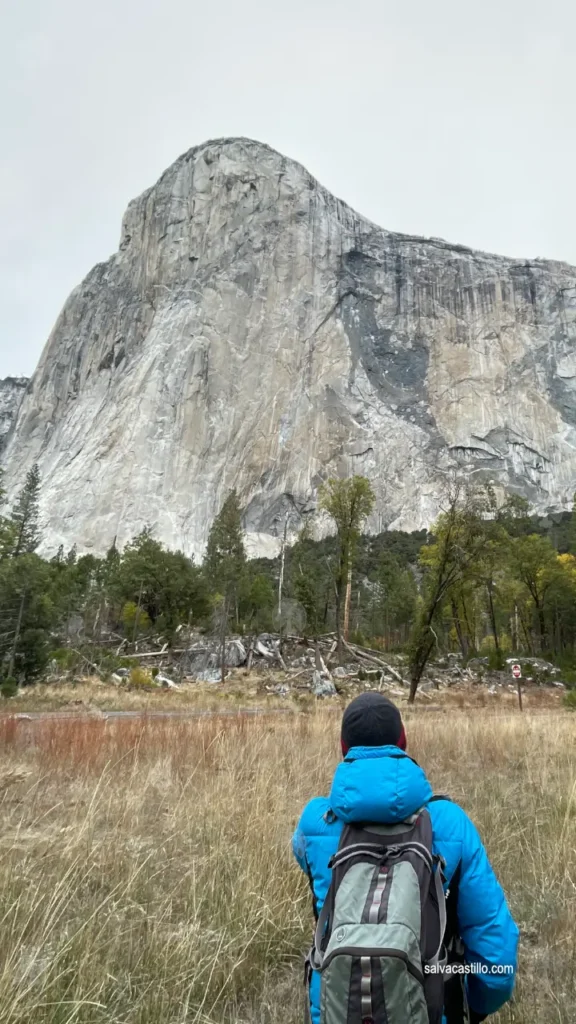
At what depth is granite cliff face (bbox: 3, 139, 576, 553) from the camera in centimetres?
8044

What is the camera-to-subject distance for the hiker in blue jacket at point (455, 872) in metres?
1.88

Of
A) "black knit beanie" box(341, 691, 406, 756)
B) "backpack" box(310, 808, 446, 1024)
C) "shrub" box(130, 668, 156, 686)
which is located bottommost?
"shrub" box(130, 668, 156, 686)

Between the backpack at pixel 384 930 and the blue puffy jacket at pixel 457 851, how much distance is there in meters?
0.08

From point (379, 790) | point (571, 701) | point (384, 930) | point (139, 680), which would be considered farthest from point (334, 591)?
point (384, 930)

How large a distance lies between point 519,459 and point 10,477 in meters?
77.6

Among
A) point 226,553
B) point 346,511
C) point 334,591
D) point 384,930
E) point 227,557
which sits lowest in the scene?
point 384,930

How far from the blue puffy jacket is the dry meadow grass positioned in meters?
0.96

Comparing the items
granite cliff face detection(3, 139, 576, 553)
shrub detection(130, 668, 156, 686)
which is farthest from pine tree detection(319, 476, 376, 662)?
granite cliff face detection(3, 139, 576, 553)

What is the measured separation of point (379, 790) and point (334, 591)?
33.1 meters

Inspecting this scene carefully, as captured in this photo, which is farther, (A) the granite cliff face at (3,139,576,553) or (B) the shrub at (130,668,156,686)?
(A) the granite cliff face at (3,139,576,553)

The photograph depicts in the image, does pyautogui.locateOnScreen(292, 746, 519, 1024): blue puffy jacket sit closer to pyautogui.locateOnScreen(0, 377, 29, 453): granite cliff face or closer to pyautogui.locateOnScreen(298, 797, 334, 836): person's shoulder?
pyautogui.locateOnScreen(298, 797, 334, 836): person's shoulder

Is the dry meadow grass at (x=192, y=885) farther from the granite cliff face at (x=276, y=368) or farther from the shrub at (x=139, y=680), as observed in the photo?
the granite cliff face at (x=276, y=368)

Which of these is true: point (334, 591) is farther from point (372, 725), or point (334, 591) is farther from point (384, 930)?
point (384, 930)

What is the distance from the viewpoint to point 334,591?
34656 mm
